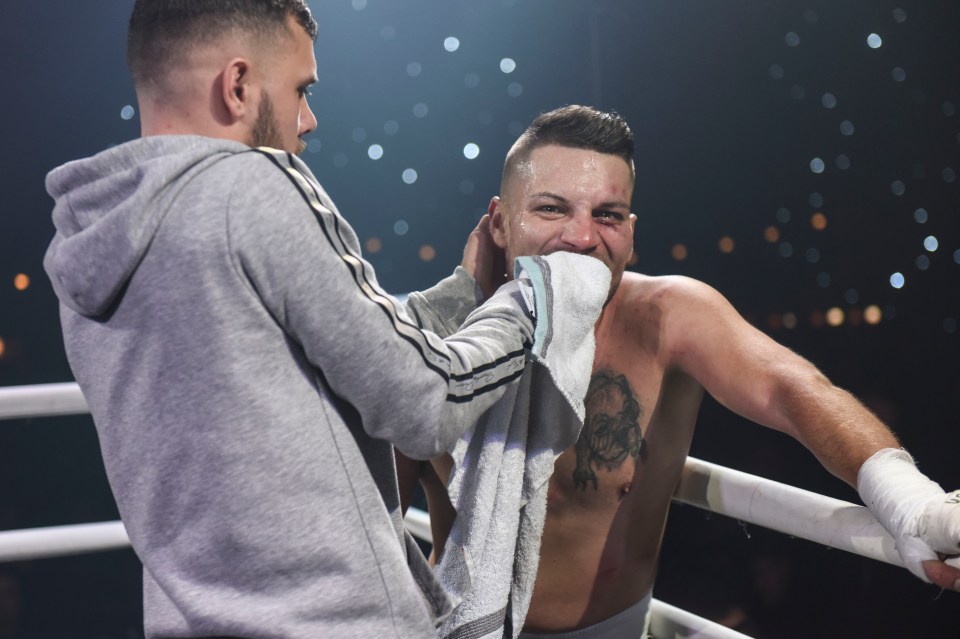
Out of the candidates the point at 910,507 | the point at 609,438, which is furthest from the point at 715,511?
the point at 910,507

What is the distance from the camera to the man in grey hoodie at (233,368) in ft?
2.36

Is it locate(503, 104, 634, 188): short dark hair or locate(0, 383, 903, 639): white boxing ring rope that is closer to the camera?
locate(0, 383, 903, 639): white boxing ring rope

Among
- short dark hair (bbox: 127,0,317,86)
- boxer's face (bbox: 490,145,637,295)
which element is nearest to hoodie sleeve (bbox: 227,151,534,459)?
short dark hair (bbox: 127,0,317,86)

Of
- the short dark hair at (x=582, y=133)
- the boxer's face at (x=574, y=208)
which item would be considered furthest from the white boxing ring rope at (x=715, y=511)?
the short dark hair at (x=582, y=133)

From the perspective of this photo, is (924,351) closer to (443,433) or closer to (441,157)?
(441,157)

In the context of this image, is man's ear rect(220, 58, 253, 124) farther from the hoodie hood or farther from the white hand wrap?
the white hand wrap

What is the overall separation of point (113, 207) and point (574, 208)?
755mm

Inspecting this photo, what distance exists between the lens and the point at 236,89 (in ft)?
2.71

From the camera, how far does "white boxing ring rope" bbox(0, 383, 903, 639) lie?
925mm

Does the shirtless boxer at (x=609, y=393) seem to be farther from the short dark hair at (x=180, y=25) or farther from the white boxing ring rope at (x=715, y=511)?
the short dark hair at (x=180, y=25)

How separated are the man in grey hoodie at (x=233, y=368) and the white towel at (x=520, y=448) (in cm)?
22

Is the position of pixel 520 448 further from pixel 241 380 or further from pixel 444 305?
pixel 241 380

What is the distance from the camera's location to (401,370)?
74cm

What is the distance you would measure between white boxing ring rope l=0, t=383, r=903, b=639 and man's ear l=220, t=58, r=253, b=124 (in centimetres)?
73
